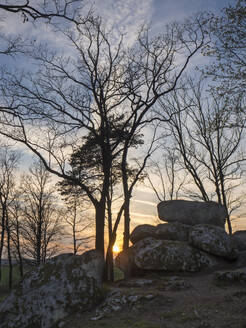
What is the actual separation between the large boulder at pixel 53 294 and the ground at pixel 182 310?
49 centimetres

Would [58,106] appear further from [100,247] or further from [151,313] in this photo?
[151,313]

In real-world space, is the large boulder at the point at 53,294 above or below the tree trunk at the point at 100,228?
below

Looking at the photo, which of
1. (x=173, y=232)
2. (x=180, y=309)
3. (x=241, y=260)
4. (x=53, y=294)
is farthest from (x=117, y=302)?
(x=241, y=260)

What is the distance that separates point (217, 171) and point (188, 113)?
4.92 m

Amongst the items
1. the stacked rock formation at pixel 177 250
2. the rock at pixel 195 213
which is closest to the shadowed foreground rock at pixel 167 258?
the stacked rock formation at pixel 177 250

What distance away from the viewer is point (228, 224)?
58.4 ft

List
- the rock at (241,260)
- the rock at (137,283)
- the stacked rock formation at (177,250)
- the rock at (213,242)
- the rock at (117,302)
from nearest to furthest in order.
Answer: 1. the rock at (117,302)
2. the rock at (137,283)
3. the stacked rock formation at (177,250)
4. the rock at (241,260)
5. the rock at (213,242)

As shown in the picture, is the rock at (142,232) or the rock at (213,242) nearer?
the rock at (213,242)

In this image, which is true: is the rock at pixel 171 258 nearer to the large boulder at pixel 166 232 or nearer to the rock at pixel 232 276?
the large boulder at pixel 166 232

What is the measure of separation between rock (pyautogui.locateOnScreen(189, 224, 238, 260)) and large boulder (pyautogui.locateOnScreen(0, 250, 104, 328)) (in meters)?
5.37

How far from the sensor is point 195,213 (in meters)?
15.6

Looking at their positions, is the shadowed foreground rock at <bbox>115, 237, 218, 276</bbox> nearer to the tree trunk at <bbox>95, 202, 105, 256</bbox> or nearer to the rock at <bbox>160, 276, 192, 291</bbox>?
the rock at <bbox>160, 276, 192, 291</bbox>

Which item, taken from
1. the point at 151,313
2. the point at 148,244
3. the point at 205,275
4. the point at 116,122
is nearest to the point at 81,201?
the point at 116,122

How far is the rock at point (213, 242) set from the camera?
11.9 m
